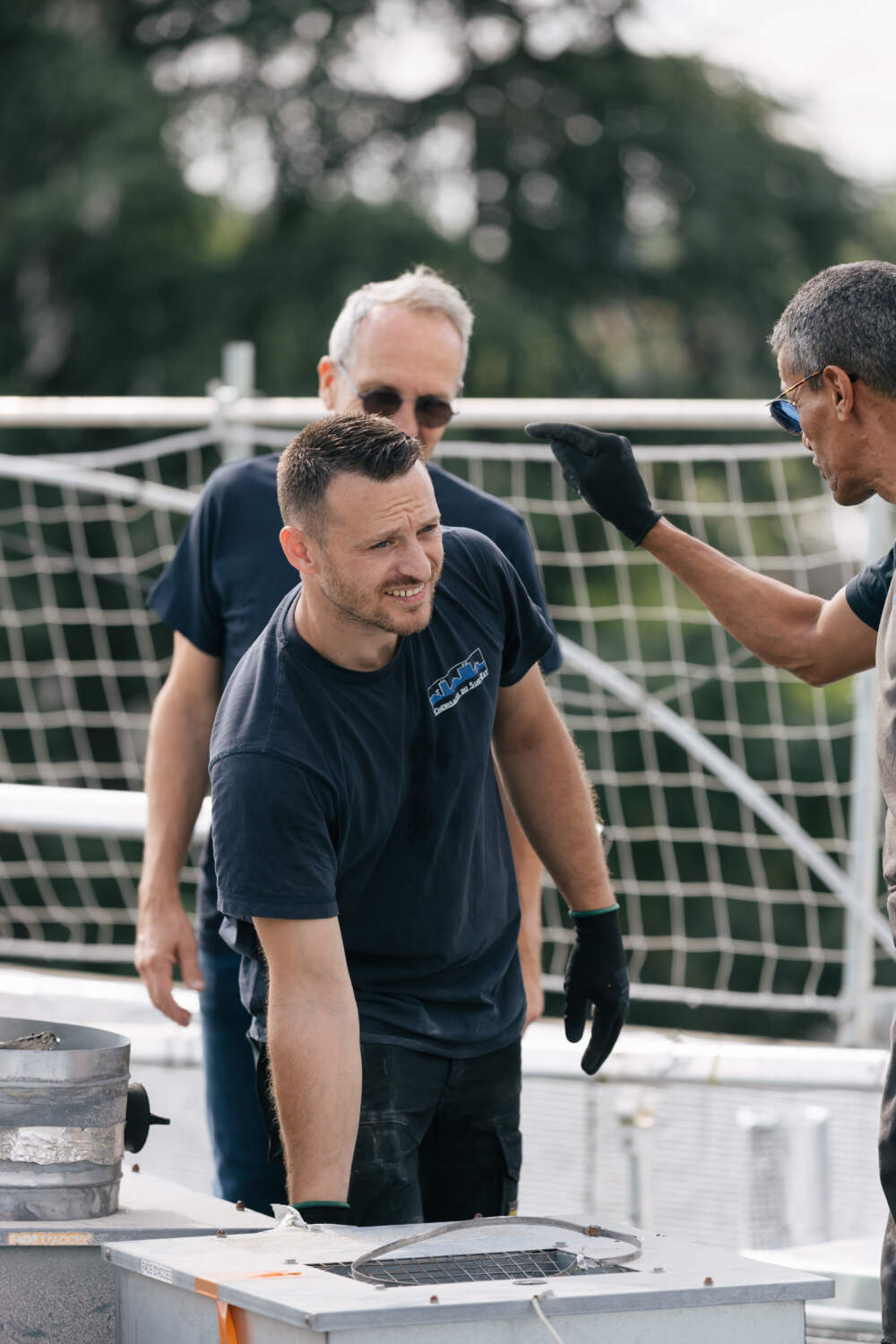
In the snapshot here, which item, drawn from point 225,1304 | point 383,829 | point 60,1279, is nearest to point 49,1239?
point 60,1279

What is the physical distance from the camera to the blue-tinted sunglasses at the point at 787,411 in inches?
92.8

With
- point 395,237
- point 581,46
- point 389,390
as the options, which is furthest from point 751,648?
point 581,46

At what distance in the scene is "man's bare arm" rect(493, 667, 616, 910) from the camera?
8.55 feet

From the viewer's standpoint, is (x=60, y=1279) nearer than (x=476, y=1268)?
No

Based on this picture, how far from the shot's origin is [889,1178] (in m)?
2.12

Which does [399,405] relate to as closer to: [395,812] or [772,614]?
[772,614]

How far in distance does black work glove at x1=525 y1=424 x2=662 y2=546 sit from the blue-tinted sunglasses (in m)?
0.29

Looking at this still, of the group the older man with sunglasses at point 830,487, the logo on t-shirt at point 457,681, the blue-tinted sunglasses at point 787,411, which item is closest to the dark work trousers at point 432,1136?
the logo on t-shirt at point 457,681

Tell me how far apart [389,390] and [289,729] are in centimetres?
83

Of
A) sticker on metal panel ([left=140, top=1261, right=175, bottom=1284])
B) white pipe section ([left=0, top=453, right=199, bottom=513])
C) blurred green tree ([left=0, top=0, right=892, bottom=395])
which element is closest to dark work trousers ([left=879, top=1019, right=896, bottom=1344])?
sticker on metal panel ([left=140, top=1261, right=175, bottom=1284])

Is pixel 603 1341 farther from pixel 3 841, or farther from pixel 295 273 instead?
pixel 295 273

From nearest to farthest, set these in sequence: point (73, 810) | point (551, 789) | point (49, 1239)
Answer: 1. point (49, 1239)
2. point (551, 789)
3. point (73, 810)

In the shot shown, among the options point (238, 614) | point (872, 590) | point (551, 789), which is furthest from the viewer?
point (238, 614)

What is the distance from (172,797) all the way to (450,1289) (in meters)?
1.47
